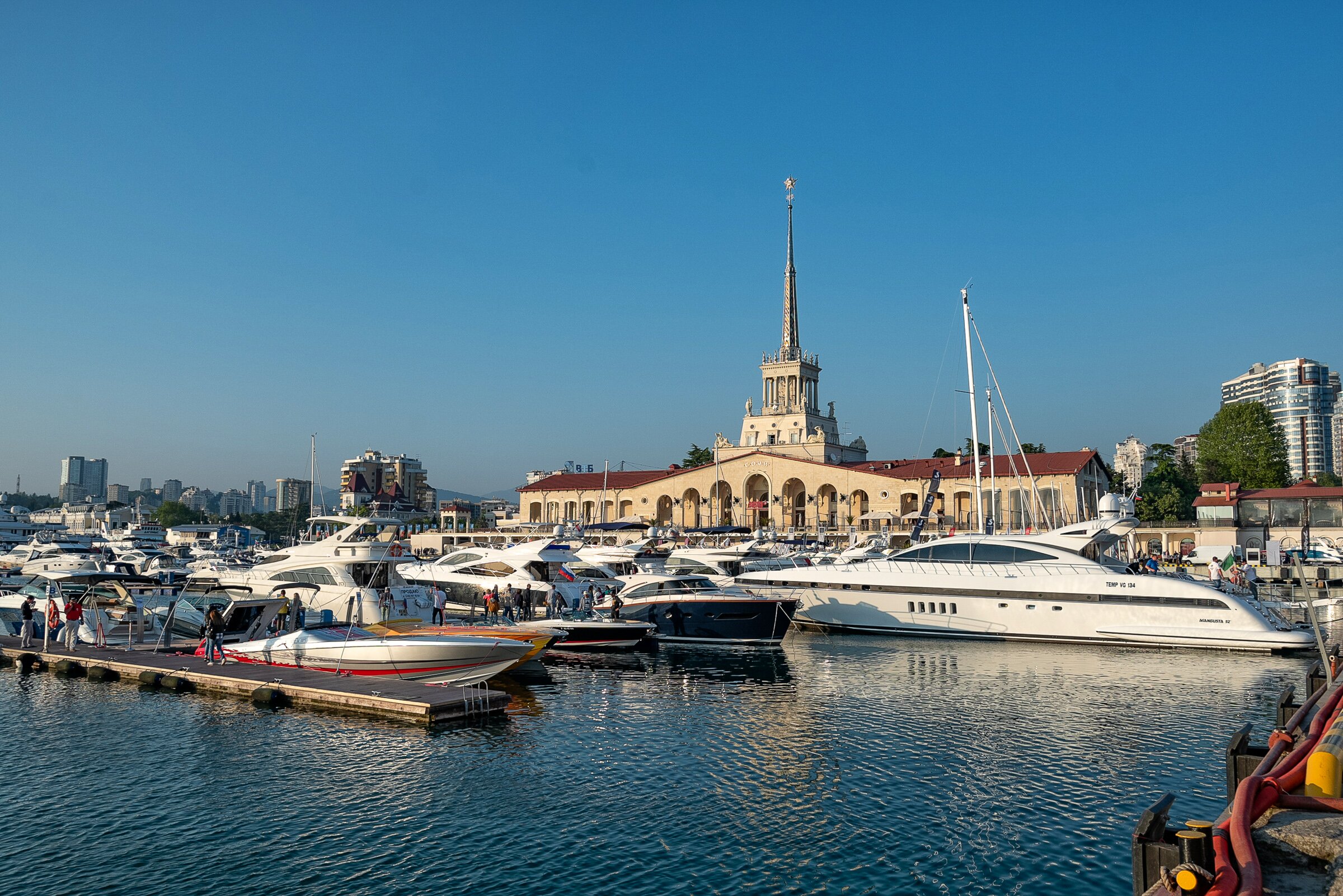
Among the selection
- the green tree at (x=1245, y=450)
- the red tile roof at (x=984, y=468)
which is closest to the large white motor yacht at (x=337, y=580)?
the red tile roof at (x=984, y=468)

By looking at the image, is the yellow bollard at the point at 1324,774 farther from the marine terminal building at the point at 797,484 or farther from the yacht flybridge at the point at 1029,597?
the marine terminal building at the point at 797,484

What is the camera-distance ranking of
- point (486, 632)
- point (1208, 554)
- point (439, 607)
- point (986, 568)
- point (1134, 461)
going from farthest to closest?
point (1134, 461)
point (1208, 554)
point (986, 568)
point (439, 607)
point (486, 632)

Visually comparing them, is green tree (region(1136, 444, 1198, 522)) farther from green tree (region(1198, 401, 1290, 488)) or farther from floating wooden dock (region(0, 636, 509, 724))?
floating wooden dock (region(0, 636, 509, 724))

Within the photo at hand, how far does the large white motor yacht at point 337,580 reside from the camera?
3238 cm

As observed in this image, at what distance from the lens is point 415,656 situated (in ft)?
77.0

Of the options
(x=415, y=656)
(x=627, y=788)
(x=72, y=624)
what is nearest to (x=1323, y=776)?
(x=627, y=788)

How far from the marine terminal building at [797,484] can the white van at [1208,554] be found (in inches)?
449

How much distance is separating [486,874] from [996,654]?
23.1m

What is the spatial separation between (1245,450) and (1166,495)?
2114 cm

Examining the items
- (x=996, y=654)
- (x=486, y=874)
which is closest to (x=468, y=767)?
(x=486, y=874)

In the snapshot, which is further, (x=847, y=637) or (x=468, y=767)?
(x=847, y=637)

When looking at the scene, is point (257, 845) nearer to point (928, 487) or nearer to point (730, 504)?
point (928, 487)

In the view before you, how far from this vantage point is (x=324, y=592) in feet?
108

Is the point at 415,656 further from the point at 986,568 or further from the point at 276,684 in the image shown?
the point at 986,568
